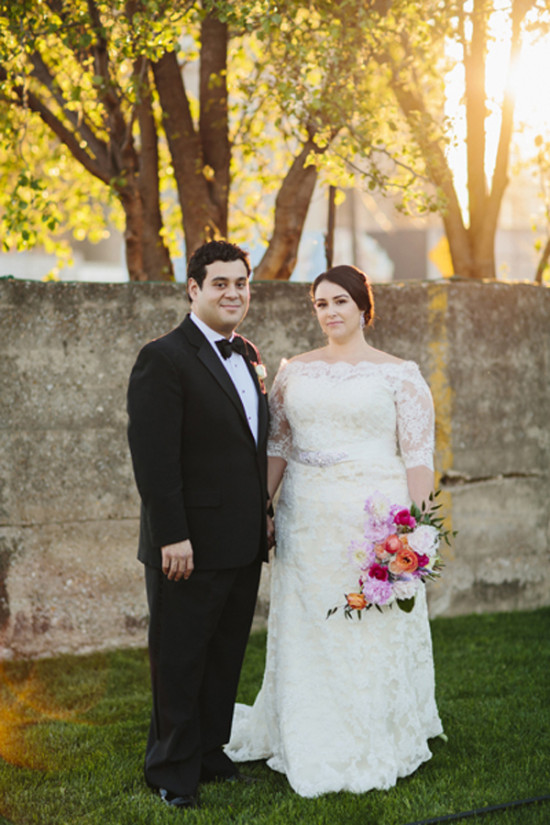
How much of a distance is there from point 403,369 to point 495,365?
2.60 meters

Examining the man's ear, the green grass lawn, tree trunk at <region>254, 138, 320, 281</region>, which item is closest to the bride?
the green grass lawn

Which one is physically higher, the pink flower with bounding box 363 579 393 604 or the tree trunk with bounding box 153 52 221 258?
the tree trunk with bounding box 153 52 221 258

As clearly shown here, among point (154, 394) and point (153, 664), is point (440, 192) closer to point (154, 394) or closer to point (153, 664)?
point (154, 394)

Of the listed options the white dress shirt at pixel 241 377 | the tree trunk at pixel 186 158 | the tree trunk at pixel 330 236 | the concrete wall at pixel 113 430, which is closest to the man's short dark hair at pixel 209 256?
the white dress shirt at pixel 241 377

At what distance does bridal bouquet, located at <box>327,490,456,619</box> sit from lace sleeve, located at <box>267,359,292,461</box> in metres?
0.63

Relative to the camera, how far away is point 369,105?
625 centimetres

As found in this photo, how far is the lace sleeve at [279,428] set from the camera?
3994mm

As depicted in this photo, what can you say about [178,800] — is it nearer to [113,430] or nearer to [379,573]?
[379,573]

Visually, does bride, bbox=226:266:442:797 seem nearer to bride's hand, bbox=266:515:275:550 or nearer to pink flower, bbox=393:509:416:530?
bride's hand, bbox=266:515:275:550

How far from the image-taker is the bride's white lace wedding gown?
369 cm

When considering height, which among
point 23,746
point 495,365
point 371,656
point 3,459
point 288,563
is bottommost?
point 23,746

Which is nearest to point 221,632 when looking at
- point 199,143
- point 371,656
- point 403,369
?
point 371,656

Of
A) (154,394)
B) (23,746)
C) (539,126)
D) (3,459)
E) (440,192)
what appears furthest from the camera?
(539,126)

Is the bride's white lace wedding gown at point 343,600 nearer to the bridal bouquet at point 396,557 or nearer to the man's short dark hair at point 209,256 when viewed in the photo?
the bridal bouquet at point 396,557
